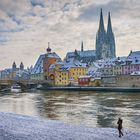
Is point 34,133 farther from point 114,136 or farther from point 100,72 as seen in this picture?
point 100,72

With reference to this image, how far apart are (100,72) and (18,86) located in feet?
135

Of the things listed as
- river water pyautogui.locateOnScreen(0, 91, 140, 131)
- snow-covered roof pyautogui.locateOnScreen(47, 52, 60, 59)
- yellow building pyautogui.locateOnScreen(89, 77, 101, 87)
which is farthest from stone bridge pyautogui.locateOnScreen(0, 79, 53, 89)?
river water pyautogui.locateOnScreen(0, 91, 140, 131)

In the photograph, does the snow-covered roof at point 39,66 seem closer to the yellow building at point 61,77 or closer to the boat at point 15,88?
the yellow building at point 61,77

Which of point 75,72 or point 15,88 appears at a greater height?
point 75,72

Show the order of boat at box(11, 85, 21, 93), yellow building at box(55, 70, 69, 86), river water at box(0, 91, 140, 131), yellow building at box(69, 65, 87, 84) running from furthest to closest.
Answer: yellow building at box(55, 70, 69, 86)
yellow building at box(69, 65, 87, 84)
boat at box(11, 85, 21, 93)
river water at box(0, 91, 140, 131)

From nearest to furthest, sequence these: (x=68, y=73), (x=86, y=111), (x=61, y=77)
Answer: (x=86, y=111) → (x=68, y=73) → (x=61, y=77)

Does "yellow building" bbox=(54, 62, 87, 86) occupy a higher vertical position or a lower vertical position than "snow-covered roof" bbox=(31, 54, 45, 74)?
lower

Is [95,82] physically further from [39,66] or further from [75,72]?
[39,66]

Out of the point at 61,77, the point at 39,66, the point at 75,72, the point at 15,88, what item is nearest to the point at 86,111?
the point at 15,88

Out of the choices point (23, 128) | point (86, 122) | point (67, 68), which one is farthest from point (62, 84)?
point (23, 128)

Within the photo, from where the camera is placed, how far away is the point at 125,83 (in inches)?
4439

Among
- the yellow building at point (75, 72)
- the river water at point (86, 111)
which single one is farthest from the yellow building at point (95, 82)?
the river water at point (86, 111)

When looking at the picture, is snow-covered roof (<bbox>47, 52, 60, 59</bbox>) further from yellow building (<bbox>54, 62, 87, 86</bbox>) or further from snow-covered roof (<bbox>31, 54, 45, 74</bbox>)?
yellow building (<bbox>54, 62, 87, 86</bbox>)

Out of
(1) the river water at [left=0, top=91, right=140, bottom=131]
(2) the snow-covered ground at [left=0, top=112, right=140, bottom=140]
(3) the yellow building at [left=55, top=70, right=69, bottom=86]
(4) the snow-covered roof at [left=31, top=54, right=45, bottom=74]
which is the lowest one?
(1) the river water at [left=0, top=91, right=140, bottom=131]
